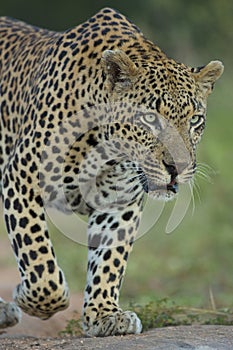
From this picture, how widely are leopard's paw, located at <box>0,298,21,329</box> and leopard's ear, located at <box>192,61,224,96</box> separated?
6.20ft

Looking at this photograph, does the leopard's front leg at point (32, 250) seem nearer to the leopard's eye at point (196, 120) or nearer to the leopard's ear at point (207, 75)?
the leopard's eye at point (196, 120)

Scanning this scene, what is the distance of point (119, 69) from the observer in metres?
6.57

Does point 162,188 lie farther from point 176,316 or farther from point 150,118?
point 176,316

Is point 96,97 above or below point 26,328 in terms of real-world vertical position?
above

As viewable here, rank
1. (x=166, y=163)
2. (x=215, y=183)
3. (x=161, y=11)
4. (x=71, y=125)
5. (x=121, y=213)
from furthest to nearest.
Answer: (x=161, y=11) → (x=215, y=183) → (x=121, y=213) → (x=71, y=125) → (x=166, y=163)

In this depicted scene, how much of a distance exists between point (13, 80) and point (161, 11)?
1335 cm

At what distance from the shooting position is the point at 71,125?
262 inches

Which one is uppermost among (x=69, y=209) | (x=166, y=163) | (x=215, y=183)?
(x=166, y=163)

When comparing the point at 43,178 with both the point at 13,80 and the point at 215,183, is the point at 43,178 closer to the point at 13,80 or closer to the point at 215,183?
the point at 13,80

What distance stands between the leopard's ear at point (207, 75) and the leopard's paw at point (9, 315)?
1.89 metres

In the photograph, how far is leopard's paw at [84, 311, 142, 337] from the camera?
647cm

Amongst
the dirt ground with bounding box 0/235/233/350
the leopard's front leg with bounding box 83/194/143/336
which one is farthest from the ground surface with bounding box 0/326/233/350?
the leopard's front leg with bounding box 83/194/143/336

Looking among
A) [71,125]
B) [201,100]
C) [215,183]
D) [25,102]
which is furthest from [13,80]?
[215,183]

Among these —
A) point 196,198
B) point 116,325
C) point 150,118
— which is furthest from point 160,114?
point 196,198
